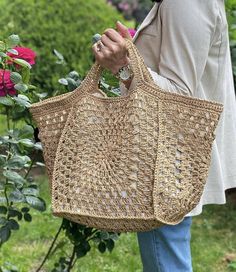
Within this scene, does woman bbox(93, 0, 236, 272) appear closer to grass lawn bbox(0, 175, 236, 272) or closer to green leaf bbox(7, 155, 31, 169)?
green leaf bbox(7, 155, 31, 169)

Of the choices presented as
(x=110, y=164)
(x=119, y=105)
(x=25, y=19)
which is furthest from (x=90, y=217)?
(x=25, y=19)

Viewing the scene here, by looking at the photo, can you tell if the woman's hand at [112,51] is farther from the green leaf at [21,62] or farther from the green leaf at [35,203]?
the green leaf at [35,203]

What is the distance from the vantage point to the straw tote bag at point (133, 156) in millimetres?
2055

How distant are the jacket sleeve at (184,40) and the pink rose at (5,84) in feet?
1.89

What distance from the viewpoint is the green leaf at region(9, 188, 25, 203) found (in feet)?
8.65

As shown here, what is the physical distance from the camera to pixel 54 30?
6.31 meters

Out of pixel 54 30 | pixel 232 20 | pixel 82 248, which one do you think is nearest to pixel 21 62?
pixel 82 248

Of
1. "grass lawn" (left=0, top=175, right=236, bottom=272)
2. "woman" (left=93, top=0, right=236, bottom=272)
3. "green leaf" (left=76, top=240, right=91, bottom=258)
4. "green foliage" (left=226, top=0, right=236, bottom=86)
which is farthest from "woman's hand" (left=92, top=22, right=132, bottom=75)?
"green foliage" (left=226, top=0, right=236, bottom=86)

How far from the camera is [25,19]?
629 cm

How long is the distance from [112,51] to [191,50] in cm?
23

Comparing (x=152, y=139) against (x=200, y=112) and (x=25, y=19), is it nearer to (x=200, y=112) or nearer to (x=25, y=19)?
(x=200, y=112)

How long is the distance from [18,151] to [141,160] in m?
0.73

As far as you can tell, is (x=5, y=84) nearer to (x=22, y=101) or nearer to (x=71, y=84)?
(x=22, y=101)

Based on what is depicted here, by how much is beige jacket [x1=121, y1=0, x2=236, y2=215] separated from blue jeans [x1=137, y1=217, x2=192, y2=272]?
10cm
